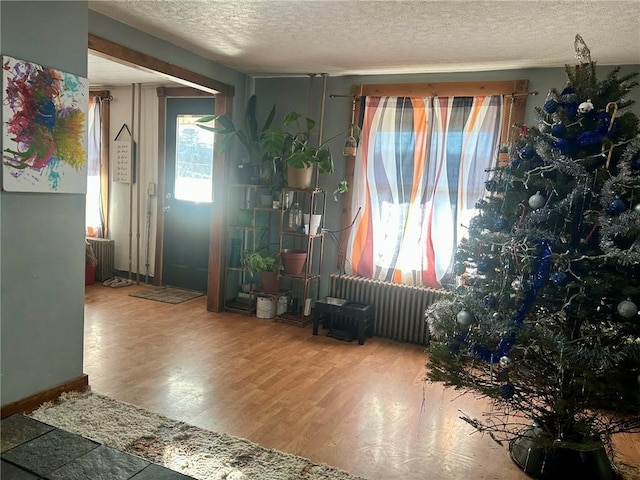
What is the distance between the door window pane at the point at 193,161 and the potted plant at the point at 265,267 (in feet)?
3.74

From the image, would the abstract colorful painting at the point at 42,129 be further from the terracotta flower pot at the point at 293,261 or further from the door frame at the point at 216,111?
the terracotta flower pot at the point at 293,261

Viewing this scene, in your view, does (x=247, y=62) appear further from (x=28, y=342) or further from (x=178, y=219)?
(x=28, y=342)

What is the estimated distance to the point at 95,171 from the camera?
5.97 meters

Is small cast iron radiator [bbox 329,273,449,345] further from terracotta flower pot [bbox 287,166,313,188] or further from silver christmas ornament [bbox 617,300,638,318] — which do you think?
silver christmas ornament [bbox 617,300,638,318]

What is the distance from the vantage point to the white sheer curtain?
586 centimetres

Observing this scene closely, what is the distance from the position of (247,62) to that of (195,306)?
246cm

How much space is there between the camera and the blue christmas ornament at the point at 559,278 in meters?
1.95

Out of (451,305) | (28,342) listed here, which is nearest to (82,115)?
(28,342)

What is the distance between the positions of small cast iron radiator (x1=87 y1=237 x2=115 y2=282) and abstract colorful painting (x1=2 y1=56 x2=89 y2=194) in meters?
3.33

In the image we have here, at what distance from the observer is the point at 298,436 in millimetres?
2529

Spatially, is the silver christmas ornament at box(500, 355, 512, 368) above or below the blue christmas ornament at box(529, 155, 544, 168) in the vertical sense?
below

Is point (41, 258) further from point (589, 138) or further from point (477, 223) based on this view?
point (589, 138)

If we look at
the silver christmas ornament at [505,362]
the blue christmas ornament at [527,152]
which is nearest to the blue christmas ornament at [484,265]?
the silver christmas ornament at [505,362]

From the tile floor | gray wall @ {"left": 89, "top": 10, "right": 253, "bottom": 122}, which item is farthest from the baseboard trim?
gray wall @ {"left": 89, "top": 10, "right": 253, "bottom": 122}
